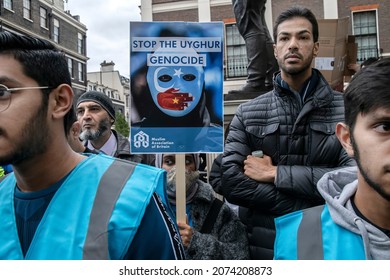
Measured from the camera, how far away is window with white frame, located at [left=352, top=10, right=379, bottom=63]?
51.6 feet

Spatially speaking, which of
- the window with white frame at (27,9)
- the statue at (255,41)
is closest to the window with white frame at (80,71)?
the window with white frame at (27,9)

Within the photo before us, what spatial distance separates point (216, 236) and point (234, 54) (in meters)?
14.0

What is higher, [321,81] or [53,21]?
[53,21]

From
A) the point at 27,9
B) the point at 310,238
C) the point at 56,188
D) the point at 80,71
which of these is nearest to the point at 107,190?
the point at 56,188

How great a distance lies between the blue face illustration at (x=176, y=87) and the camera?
215 cm

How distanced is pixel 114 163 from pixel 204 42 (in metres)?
1.03

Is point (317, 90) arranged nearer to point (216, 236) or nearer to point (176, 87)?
point (176, 87)

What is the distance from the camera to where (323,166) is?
78.9 inches

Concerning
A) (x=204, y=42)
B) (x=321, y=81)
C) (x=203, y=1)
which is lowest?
(x=321, y=81)

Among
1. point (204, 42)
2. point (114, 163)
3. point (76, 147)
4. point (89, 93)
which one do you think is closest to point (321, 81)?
point (204, 42)

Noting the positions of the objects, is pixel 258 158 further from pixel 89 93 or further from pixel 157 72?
pixel 89 93

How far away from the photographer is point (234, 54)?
15.6 meters

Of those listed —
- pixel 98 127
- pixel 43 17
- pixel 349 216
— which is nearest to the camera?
pixel 349 216

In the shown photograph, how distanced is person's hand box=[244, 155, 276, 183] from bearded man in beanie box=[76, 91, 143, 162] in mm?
1331
